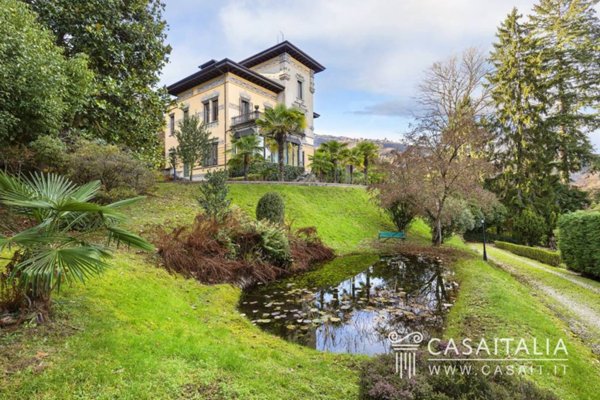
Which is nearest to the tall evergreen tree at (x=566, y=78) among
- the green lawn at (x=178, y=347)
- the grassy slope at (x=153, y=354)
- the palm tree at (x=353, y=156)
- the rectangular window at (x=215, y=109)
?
the palm tree at (x=353, y=156)

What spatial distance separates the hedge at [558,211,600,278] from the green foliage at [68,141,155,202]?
1475 centimetres

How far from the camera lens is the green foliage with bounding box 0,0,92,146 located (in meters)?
7.25

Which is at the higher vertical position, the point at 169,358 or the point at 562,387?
the point at 169,358

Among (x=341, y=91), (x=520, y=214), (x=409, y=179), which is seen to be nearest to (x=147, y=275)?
(x=409, y=179)

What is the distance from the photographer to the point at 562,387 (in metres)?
3.37

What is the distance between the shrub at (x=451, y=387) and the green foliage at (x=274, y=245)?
6173 millimetres

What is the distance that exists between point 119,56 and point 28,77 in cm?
495

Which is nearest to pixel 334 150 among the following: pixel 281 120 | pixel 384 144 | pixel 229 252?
pixel 281 120

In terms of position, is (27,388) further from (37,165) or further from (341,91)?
(341,91)

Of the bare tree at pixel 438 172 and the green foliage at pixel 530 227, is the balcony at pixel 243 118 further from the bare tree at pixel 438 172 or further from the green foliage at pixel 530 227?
the green foliage at pixel 530 227

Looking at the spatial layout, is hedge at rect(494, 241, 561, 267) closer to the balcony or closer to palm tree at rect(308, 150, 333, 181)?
palm tree at rect(308, 150, 333, 181)

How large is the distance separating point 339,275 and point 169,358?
621cm

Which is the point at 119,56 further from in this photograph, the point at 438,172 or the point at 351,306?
the point at 438,172

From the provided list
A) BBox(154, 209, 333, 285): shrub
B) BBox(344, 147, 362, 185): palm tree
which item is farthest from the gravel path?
BBox(344, 147, 362, 185): palm tree
